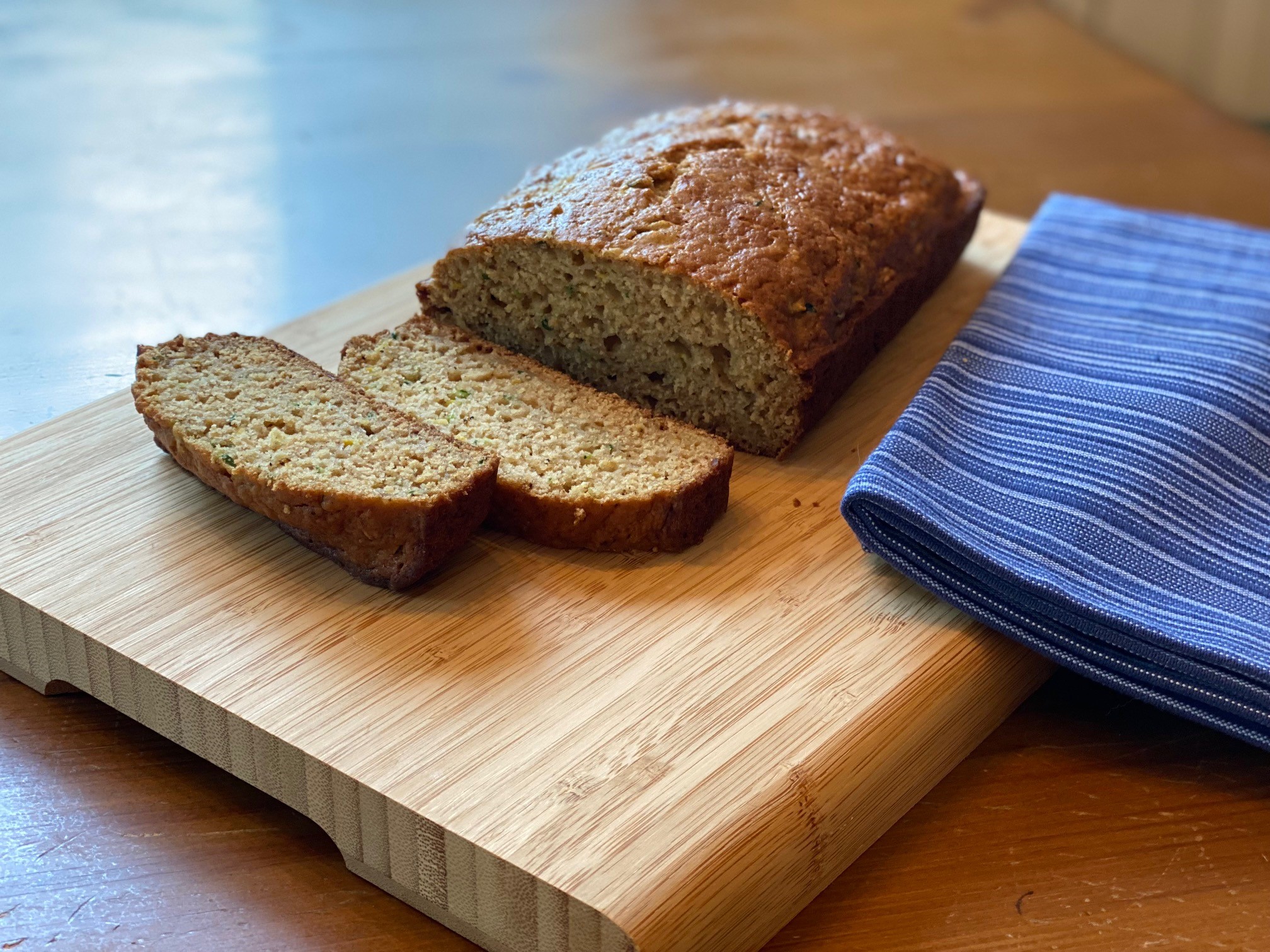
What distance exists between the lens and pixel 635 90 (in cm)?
536

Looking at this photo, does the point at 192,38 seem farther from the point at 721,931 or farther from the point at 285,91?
the point at 721,931

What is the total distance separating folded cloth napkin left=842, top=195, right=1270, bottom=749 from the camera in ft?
7.43

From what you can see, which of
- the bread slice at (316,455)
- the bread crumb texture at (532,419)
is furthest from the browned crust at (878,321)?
the bread slice at (316,455)

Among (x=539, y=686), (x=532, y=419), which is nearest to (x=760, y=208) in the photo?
(x=532, y=419)

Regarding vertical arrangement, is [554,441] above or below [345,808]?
above

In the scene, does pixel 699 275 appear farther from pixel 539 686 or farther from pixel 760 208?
pixel 539 686

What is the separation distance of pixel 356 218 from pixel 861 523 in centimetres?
242

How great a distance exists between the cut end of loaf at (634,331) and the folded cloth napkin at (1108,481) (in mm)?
329

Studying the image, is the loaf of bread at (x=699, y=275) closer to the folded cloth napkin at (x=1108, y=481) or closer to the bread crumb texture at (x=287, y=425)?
the folded cloth napkin at (x=1108, y=481)

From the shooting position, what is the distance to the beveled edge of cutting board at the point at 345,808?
1.86m

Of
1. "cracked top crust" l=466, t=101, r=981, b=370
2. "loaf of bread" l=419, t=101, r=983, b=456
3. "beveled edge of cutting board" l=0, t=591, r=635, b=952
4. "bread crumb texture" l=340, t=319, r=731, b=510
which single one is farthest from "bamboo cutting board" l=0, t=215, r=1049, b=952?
"cracked top crust" l=466, t=101, r=981, b=370

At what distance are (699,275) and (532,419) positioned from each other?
441 mm

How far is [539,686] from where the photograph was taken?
7.22 feet

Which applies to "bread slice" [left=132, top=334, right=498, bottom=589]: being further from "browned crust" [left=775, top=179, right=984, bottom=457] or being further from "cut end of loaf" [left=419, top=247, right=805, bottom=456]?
"browned crust" [left=775, top=179, right=984, bottom=457]
